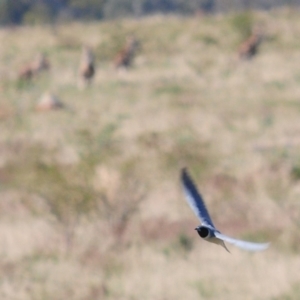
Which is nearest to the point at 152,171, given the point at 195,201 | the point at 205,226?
the point at 195,201

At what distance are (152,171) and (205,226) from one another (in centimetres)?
987

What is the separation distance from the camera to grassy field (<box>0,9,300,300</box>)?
330 inches

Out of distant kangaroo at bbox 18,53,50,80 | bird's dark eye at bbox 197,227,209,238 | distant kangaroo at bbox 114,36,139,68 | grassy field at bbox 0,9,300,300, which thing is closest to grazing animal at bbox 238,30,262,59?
grassy field at bbox 0,9,300,300

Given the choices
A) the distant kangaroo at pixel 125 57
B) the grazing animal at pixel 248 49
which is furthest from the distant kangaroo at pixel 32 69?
the grazing animal at pixel 248 49

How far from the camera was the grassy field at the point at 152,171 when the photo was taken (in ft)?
27.5

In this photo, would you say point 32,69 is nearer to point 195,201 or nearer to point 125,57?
point 125,57

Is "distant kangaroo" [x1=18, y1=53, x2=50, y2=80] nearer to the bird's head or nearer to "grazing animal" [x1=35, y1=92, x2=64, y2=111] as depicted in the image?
"grazing animal" [x1=35, y1=92, x2=64, y2=111]

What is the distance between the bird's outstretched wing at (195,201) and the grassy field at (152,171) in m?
4.09

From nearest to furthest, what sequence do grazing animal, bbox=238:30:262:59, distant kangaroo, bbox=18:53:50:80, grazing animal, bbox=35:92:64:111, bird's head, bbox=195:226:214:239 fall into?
bird's head, bbox=195:226:214:239
grazing animal, bbox=35:92:64:111
distant kangaroo, bbox=18:53:50:80
grazing animal, bbox=238:30:262:59

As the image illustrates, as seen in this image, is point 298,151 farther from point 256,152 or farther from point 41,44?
point 41,44

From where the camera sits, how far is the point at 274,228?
32.8 feet

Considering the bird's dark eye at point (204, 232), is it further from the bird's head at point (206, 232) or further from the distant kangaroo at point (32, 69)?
the distant kangaroo at point (32, 69)

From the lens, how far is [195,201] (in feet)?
11.2

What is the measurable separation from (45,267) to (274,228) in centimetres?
252
